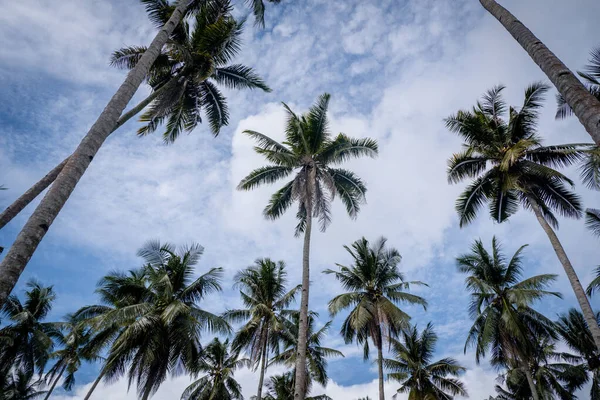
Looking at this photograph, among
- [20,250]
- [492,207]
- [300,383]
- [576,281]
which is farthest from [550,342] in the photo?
[20,250]

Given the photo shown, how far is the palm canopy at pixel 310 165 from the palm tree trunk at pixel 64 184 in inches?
404

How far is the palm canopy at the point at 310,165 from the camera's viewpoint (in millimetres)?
17891

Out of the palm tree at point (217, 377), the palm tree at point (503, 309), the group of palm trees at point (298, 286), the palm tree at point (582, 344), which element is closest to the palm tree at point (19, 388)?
the group of palm trees at point (298, 286)

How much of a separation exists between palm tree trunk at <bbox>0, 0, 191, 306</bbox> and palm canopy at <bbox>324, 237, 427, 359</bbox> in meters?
15.8

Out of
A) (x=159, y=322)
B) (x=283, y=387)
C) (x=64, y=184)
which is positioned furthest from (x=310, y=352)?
(x=64, y=184)

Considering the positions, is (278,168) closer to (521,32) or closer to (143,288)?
(143,288)

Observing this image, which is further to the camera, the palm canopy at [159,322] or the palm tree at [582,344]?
the palm tree at [582,344]

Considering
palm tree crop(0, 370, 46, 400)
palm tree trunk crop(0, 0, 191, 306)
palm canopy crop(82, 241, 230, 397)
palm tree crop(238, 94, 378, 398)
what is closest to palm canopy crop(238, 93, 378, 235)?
palm tree crop(238, 94, 378, 398)

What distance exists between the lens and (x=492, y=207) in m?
18.7

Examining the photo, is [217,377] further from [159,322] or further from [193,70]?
[193,70]

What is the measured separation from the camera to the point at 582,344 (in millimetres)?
24422

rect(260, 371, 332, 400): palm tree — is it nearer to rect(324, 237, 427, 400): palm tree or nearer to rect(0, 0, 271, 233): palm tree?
rect(324, 237, 427, 400): palm tree

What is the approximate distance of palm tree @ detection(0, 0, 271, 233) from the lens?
1309 cm

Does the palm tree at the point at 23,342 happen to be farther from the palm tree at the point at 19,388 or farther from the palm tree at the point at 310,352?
the palm tree at the point at 310,352
